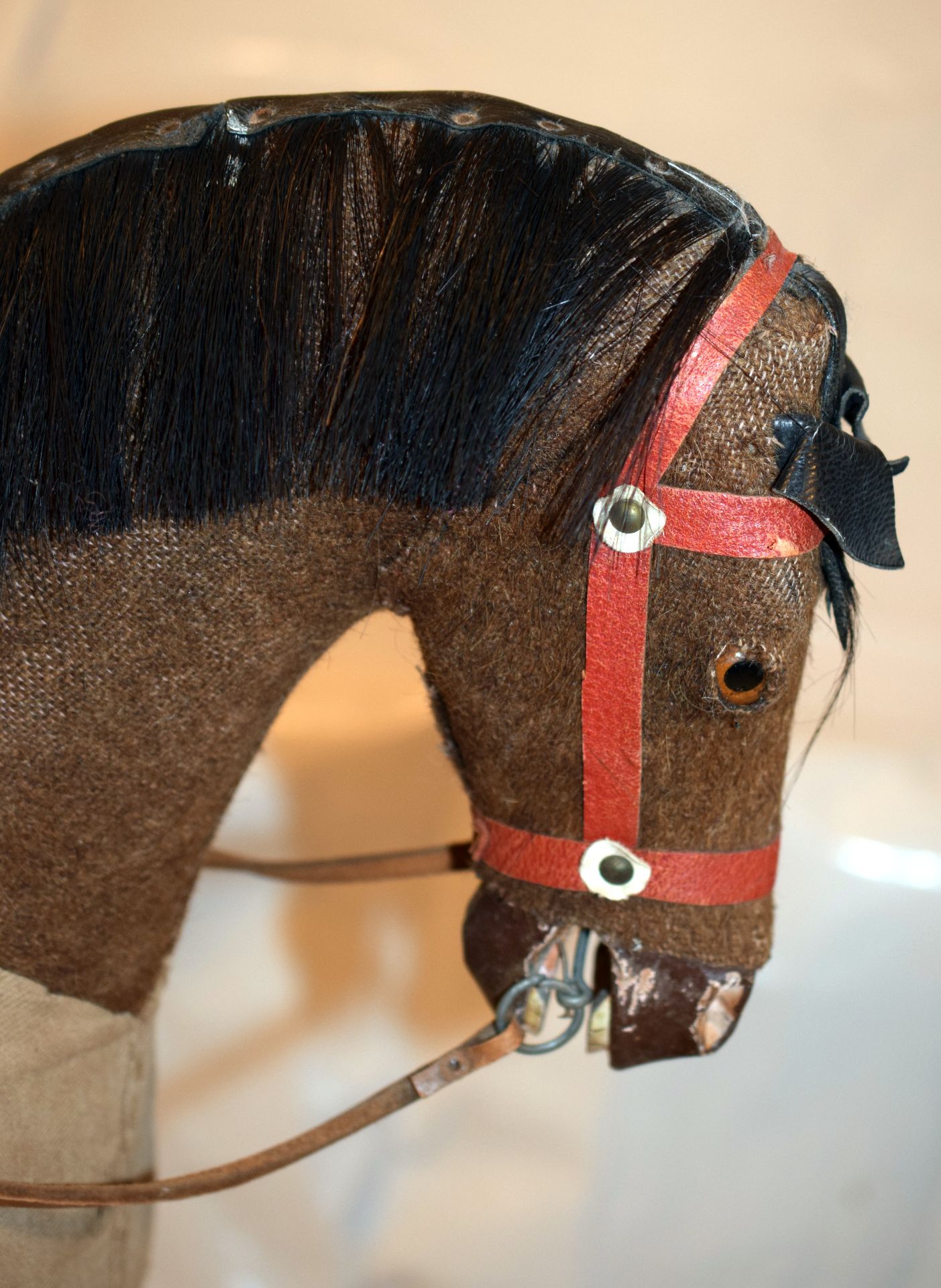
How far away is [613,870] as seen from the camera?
32.0 inches

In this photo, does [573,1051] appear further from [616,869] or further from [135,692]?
[135,692]

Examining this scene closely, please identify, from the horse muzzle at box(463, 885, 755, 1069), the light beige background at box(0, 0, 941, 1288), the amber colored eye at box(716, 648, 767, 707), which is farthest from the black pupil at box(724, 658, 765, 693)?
the light beige background at box(0, 0, 941, 1288)

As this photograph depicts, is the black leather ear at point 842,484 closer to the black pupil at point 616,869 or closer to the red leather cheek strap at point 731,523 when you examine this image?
the red leather cheek strap at point 731,523

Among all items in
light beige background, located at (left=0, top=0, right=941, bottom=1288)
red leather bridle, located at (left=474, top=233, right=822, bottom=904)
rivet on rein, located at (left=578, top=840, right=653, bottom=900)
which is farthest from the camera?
light beige background, located at (left=0, top=0, right=941, bottom=1288)

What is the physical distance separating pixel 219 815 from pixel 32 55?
3.62 ft

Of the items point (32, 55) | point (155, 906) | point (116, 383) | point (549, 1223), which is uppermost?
point (32, 55)

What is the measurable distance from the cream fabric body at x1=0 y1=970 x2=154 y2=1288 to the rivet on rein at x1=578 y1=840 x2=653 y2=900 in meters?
0.41

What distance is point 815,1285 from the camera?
1428mm

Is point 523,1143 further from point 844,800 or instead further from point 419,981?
point 844,800

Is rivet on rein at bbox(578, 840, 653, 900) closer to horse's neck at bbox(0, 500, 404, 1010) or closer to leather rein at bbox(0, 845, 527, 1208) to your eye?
leather rein at bbox(0, 845, 527, 1208)

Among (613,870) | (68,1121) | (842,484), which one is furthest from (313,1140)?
(842,484)

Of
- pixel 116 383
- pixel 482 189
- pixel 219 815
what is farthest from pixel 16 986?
pixel 482 189

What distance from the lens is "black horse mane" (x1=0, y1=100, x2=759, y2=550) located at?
2.17ft

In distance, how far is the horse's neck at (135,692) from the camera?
2.35ft
